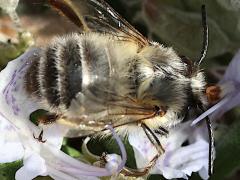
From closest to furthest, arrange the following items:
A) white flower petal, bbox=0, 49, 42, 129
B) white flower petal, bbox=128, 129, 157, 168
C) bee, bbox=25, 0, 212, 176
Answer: bee, bbox=25, 0, 212, 176 → white flower petal, bbox=0, 49, 42, 129 → white flower petal, bbox=128, 129, 157, 168

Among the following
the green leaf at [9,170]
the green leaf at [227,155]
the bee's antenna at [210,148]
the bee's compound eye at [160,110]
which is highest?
the bee's compound eye at [160,110]

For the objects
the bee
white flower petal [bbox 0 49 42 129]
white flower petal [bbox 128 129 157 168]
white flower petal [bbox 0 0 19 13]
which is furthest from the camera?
white flower petal [bbox 0 0 19 13]

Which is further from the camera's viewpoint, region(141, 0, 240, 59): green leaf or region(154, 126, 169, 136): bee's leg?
region(141, 0, 240, 59): green leaf

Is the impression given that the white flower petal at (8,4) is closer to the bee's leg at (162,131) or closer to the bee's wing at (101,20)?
the bee's wing at (101,20)

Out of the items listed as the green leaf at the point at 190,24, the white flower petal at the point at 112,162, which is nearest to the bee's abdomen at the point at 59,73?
the white flower petal at the point at 112,162

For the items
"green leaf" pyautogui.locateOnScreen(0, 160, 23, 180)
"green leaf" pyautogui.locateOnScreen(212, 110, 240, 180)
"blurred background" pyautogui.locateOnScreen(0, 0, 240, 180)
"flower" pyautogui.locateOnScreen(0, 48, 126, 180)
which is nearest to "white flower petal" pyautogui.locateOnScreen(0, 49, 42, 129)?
"flower" pyautogui.locateOnScreen(0, 48, 126, 180)

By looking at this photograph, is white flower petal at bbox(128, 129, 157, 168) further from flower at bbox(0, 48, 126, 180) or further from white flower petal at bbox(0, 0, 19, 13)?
white flower petal at bbox(0, 0, 19, 13)

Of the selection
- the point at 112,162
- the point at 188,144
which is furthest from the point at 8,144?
the point at 188,144

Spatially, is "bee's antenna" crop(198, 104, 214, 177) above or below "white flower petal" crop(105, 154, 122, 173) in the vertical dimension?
above
